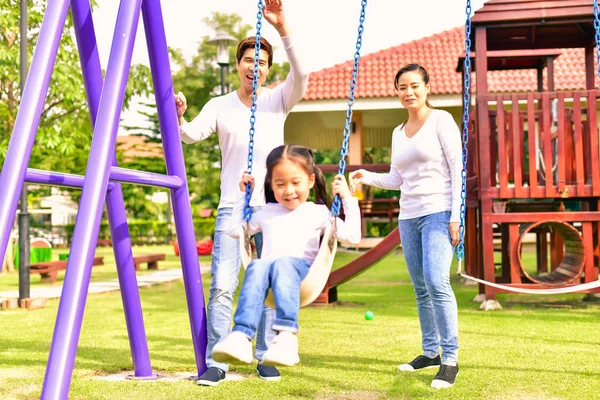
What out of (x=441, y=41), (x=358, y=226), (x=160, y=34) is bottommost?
(x=358, y=226)

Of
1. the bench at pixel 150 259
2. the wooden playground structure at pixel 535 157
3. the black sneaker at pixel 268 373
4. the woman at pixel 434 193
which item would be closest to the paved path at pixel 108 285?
the bench at pixel 150 259

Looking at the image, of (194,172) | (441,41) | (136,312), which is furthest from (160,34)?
(194,172)

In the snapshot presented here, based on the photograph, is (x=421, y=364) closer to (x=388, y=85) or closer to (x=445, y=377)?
(x=445, y=377)

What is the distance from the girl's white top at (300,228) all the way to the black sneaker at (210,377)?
1.11m

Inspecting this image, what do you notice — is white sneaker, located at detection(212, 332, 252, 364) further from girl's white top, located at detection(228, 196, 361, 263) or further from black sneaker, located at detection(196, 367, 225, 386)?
black sneaker, located at detection(196, 367, 225, 386)

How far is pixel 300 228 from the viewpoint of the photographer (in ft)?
11.8

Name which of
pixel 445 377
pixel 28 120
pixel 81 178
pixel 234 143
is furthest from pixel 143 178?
pixel 445 377

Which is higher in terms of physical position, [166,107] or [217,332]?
[166,107]

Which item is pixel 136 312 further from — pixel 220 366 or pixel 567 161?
pixel 567 161

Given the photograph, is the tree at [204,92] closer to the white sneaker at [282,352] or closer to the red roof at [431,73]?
the red roof at [431,73]

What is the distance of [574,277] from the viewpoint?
8.49 metres

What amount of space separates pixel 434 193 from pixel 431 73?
13928mm

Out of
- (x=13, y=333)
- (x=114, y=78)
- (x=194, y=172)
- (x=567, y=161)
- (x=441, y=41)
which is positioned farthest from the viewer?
(x=194, y=172)

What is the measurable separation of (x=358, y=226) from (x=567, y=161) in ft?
20.4
